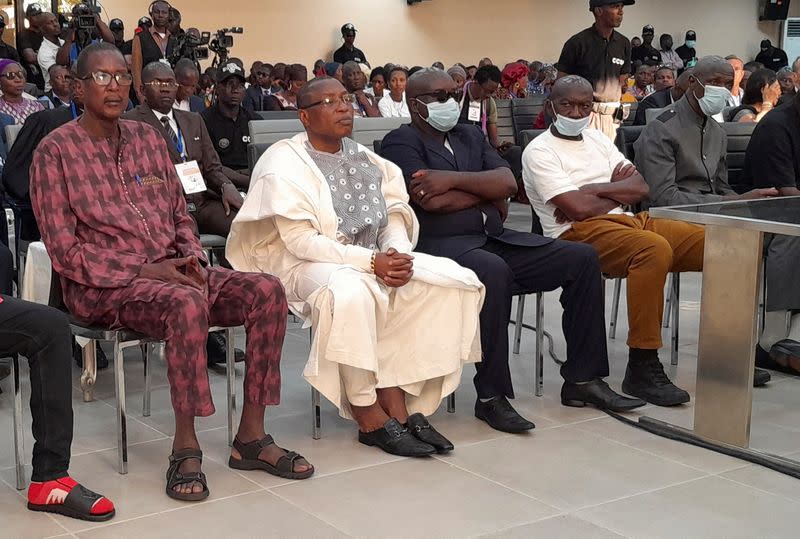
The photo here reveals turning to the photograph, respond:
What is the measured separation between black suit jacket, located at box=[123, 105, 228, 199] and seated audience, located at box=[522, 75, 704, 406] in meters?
1.29

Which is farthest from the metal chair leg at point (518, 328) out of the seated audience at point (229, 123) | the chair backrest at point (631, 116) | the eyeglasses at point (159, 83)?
the chair backrest at point (631, 116)

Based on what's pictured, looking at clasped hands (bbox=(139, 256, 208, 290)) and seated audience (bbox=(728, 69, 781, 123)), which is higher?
seated audience (bbox=(728, 69, 781, 123))

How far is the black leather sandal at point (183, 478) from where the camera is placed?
2.77 meters

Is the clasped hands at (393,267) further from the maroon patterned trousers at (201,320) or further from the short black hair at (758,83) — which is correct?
the short black hair at (758,83)

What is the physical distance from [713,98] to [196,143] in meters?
2.09

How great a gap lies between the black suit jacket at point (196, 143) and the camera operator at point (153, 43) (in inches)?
93.8

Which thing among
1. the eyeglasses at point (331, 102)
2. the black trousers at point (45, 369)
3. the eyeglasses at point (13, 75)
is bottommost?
the black trousers at point (45, 369)

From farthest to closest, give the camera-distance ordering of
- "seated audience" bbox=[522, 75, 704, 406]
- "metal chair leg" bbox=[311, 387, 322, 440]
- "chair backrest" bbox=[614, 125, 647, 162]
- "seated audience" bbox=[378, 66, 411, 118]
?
"seated audience" bbox=[378, 66, 411, 118]
"chair backrest" bbox=[614, 125, 647, 162]
"seated audience" bbox=[522, 75, 704, 406]
"metal chair leg" bbox=[311, 387, 322, 440]

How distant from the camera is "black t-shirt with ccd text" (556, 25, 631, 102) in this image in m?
5.94

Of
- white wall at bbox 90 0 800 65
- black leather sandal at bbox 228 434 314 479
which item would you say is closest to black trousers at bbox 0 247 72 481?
black leather sandal at bbox 228 434 314 479

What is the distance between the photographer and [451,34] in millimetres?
15172

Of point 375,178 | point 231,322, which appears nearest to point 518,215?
point 375,178

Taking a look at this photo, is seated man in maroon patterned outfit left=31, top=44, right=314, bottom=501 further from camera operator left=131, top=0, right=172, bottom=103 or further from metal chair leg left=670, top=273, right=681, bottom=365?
camera operator left=131, top=0, right=172, bottom=103

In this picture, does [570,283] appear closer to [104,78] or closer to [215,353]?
[215,353]
